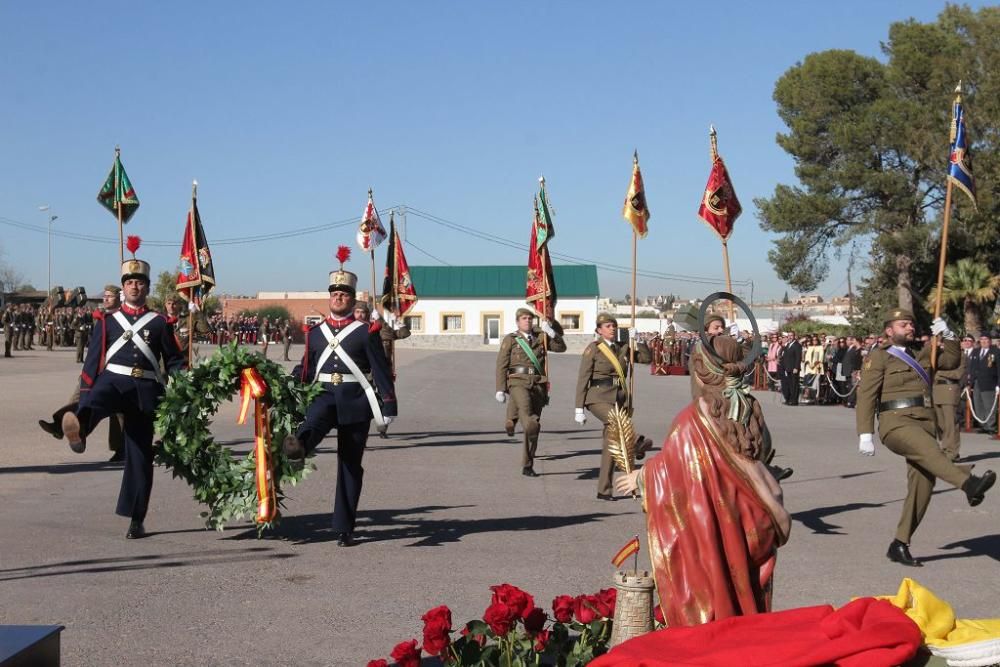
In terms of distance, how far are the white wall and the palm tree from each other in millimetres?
50584

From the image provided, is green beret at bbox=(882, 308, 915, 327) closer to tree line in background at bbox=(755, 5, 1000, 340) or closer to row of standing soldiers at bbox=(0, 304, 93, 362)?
tree line in background at bbox=(755, 5, 1000, 340)

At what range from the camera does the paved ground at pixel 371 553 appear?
5930 millimetres

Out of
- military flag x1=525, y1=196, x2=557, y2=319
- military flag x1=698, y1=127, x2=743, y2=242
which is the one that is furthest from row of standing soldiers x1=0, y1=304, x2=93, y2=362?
military flag x1=698, y1=127, x2=743, y2=242

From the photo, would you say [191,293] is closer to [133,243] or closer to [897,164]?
[133,243]

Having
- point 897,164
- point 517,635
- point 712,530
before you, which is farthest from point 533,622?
point 897,164

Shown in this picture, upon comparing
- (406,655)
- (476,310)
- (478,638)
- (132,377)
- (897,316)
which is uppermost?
(476,310)

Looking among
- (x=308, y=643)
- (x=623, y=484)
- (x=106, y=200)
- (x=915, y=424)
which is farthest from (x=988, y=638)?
(x=106, y=200)

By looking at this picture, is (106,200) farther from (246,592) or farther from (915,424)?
(915,424)

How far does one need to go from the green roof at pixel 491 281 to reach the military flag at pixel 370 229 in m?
66.8

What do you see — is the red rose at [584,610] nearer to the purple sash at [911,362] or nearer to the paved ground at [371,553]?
the paved ground at [371,553]

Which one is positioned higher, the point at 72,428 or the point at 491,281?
the point at 491,281

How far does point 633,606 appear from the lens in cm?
470

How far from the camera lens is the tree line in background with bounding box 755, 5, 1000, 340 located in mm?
34062

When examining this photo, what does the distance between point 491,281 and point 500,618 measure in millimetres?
82958
